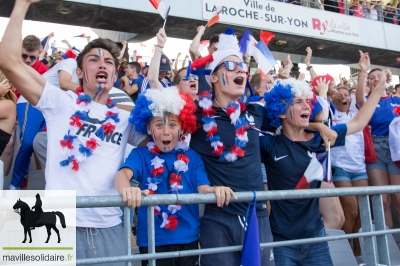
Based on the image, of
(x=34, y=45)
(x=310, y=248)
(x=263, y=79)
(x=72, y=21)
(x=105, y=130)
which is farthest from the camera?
(x=72, y=21)

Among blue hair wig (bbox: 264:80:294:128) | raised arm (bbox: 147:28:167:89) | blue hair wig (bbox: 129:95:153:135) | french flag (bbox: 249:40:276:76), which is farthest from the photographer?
french flag (bbox: 249:40:276:76)

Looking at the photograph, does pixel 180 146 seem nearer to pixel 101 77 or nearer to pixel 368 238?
pixel 101 77

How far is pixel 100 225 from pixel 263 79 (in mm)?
2986

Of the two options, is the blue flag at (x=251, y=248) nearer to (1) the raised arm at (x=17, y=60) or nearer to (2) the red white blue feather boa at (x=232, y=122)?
(2) the red white blue feather boa at (x=232, y=122)

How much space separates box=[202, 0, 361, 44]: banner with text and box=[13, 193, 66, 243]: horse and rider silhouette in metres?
10.7

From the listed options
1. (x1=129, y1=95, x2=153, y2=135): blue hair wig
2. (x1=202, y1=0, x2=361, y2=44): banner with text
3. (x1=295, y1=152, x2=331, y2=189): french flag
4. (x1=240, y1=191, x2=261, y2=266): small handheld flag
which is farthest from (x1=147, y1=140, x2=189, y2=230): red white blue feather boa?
(x1=202, y1=0, x2=361, y2=44): banner with text

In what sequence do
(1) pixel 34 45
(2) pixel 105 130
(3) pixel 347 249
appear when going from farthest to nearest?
(1) pixel 34 45
(3) pixel 347 249
(2) pixel 105 130

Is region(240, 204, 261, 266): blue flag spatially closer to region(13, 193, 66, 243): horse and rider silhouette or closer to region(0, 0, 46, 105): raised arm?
region(13, 193, 66, 243): horse and rider silhouette

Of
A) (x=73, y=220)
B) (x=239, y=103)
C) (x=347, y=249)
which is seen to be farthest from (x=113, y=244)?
(x=347, y=249)

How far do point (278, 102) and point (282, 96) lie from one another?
0.06 m

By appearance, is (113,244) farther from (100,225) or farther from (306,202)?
(306,202)

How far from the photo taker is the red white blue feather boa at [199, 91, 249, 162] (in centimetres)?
260

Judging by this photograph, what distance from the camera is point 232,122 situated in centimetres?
271

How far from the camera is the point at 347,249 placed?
352 centimetres
